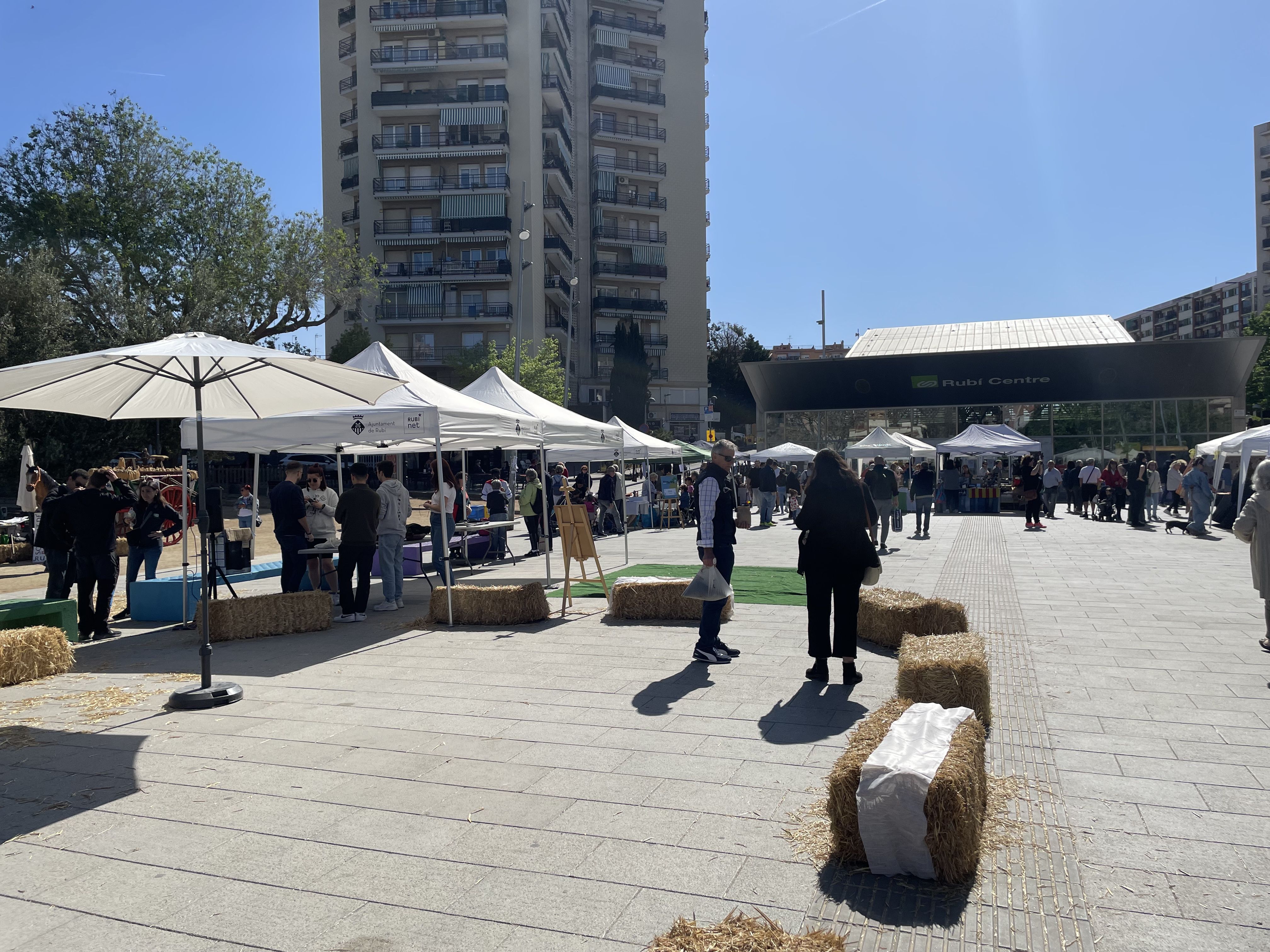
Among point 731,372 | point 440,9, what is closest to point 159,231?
point 440,9

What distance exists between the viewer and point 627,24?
67.2m

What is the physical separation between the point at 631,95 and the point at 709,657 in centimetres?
6562

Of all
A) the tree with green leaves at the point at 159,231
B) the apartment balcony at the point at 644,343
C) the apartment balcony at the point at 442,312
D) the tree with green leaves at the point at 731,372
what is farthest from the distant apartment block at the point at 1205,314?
the tree with green leaves at the point at 159,231

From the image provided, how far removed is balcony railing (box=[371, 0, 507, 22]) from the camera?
180ft

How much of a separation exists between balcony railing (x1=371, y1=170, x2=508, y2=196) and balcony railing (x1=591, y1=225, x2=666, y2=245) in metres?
11.7

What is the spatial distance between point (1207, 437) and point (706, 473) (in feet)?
128

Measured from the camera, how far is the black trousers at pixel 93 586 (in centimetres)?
940

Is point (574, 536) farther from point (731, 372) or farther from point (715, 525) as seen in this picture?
point (731, 372)

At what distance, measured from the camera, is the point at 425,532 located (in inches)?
552

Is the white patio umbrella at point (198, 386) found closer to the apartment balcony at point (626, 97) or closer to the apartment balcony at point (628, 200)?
the apartment balcony at point (628, 200)

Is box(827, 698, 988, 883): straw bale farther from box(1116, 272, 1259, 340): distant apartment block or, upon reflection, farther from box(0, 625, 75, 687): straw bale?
box(1116, 272, 1259, 340): distant apartment block

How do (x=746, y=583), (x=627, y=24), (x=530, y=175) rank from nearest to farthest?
1. (x=746, y=583)
2. (x=530, y=175)
3. (x=627, y=24)

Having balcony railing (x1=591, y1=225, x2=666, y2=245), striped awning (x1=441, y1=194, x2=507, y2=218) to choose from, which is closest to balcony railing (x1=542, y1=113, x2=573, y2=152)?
balcony railing (x1=591, y1=225, x2=666, y2=245)

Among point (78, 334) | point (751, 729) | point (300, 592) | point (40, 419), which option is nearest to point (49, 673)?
point (300, 592)
